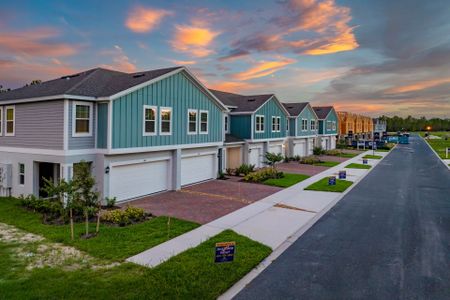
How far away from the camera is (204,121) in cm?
2169

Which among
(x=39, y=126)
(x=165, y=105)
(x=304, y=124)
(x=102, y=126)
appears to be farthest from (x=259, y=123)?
(x=39, y=126)

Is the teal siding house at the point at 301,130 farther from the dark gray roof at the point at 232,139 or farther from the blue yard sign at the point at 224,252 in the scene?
the blue yard sign at the point at 224,252

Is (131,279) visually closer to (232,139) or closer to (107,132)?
(107,132)

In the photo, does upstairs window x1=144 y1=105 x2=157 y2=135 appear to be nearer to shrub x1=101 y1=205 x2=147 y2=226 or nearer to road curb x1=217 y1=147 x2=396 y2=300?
shrub x1=101 y1=205 x2=147 y2=226

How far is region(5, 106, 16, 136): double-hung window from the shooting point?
54.7 feet

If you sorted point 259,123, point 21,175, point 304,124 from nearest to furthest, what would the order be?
point 21,175, point 259,123, point 304,124

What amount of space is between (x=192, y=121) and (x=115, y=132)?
20.7ft

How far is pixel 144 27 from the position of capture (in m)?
20.6

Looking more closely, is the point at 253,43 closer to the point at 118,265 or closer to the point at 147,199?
the point at 147,199

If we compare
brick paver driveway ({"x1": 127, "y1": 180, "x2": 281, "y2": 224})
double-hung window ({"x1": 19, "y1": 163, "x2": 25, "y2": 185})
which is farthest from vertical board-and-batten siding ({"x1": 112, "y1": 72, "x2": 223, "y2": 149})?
double-hung window ({"x1": 19, "y1": 163, "x2": 25, "y2": 185})

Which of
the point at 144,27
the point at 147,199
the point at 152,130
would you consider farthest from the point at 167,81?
the point at 147,199

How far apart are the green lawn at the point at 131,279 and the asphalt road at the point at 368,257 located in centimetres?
74

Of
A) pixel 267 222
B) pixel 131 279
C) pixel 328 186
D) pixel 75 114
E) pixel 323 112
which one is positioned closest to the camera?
pixel 131 279

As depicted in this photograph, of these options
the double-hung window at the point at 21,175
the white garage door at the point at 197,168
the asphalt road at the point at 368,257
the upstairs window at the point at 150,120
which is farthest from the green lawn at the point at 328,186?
the double-hung window at the point at 21,175
